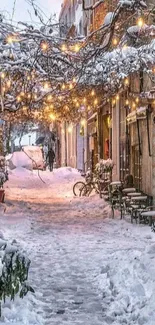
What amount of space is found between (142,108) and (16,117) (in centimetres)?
675

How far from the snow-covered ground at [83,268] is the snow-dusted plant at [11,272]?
134 millimetres

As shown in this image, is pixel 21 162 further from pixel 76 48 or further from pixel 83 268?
pixel 83 268

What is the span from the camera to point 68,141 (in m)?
43.5

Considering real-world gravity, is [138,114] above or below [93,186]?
above

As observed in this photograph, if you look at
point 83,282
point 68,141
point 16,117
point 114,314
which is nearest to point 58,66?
point 83,282

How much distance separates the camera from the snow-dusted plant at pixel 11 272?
5.91 metres

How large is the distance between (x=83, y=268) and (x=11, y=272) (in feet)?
8.56

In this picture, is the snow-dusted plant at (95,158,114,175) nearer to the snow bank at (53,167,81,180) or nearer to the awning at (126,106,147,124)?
the awning at (126,106,147,124)

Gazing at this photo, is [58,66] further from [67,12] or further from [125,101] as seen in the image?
[67,12]

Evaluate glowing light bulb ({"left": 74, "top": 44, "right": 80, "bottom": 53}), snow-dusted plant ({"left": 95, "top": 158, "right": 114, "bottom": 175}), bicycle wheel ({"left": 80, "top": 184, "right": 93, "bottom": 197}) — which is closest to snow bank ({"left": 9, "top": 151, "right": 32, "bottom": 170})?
bicycle wheel ({"left": 80, "top": 184, "right": 93, "bottom": 197})

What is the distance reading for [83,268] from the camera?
8.47 meters

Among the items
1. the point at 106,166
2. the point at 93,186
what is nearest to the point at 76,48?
the point at 106,166

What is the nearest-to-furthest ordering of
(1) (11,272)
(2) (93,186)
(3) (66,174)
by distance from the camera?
(1) (11,272) < (2) (93,186) < (3) (66,174)

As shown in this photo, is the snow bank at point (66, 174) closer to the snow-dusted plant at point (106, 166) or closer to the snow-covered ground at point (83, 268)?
the snow-dusted plant at point (106, 166)
